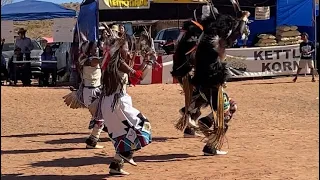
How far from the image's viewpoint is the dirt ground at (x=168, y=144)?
7816 mm

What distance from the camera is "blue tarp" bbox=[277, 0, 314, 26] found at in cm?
2230

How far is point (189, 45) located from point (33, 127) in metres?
4.06

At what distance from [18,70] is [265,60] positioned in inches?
311

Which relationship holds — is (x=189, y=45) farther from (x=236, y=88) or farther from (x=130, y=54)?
(x=236, y=88)

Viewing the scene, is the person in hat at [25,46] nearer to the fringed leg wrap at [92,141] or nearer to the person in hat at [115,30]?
the fringed leg wrap at [92,141]

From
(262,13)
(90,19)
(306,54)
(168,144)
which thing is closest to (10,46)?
(90,19)

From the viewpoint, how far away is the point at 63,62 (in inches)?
877

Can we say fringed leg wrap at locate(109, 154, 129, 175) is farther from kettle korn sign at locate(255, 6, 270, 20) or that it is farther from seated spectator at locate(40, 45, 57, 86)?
kettle korn sign at locate(255, 6, 270, 20)

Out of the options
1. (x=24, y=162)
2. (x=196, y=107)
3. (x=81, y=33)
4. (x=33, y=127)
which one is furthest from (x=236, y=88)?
(x=24, y=162)

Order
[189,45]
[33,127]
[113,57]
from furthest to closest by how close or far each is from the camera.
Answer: [33,127]
[189,45]
[113,57]

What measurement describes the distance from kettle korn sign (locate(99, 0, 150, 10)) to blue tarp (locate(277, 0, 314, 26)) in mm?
5086

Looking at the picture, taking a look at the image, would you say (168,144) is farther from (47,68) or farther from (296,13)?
(296,13)

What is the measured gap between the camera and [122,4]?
782 inches

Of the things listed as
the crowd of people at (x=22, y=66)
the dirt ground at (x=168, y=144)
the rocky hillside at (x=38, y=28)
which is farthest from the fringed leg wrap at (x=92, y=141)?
the rocky hillside at (x=38, y=28)
